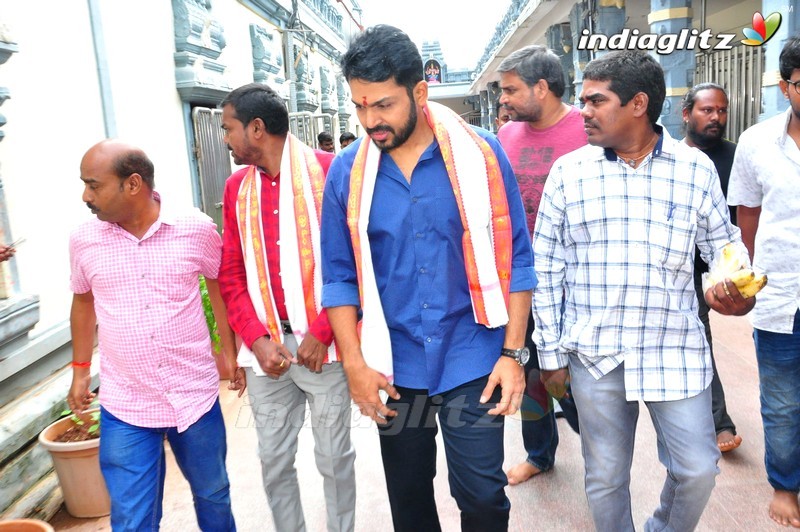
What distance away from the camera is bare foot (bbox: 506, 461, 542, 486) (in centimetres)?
338

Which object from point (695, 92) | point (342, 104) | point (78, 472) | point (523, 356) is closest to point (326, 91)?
point (342, 104)

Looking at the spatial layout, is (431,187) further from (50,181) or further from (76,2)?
(76,2)

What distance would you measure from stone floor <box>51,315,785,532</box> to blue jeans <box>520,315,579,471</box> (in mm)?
104

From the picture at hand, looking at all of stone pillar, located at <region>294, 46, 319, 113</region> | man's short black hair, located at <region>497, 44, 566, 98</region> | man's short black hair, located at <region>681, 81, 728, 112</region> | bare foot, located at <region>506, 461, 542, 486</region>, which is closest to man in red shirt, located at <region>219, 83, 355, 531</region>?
bare foot, located at <region>506, 461, 542, 486</region>

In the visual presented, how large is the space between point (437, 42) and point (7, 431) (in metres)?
51.1

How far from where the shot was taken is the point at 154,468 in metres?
2.45

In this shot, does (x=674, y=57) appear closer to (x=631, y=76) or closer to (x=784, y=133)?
(x=784, y=133)

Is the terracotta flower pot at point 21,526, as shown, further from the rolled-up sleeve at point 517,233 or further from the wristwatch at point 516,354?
the rolled-up sleeve at point 517,233

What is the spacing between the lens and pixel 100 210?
230 centimetres

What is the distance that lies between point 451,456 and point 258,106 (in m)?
1.48

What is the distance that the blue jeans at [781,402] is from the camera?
2.74 meters

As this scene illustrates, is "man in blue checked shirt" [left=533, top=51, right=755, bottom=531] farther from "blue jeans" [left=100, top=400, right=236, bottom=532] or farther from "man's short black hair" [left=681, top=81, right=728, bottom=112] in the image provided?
"man's short black hair" [left=681, top=81, right=728, bottom=112]

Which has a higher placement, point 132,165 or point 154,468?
point 132,165

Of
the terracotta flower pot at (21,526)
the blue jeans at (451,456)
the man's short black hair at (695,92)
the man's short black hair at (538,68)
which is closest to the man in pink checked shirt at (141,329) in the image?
the terracotta flower pot at (21,526)
